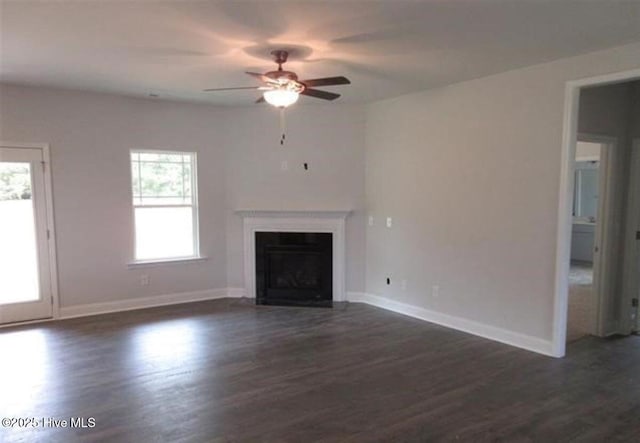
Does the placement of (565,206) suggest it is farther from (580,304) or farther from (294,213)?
(294,213)

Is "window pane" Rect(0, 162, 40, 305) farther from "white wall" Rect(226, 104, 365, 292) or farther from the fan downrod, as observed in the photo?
the fan downrod

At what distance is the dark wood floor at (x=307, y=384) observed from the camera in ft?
9.23

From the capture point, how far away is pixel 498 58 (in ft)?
12.6

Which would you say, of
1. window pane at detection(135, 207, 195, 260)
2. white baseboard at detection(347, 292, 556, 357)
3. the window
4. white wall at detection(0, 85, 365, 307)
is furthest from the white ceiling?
white baseboard at detection(347, 292, 556, 357)

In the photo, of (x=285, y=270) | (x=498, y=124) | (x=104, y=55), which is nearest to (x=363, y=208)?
(x=285, y=270)

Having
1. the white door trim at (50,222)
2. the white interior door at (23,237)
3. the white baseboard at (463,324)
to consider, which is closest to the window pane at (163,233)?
the white door trim at (50,222)

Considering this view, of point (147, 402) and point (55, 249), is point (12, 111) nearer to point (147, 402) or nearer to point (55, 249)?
point (55, 249)

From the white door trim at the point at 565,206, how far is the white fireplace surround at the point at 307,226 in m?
2.71

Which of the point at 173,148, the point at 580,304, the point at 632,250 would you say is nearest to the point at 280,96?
the point at 173,148

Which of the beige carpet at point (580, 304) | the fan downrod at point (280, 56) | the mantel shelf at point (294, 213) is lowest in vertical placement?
the beige carpet at point (580, 304)

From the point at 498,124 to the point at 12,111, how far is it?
17.0 feet

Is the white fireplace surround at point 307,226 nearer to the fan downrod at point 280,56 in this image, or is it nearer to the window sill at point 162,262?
the window sill at point 162,262

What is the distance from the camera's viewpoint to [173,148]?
5.85 metres

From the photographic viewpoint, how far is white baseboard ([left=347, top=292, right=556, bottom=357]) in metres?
4.15
